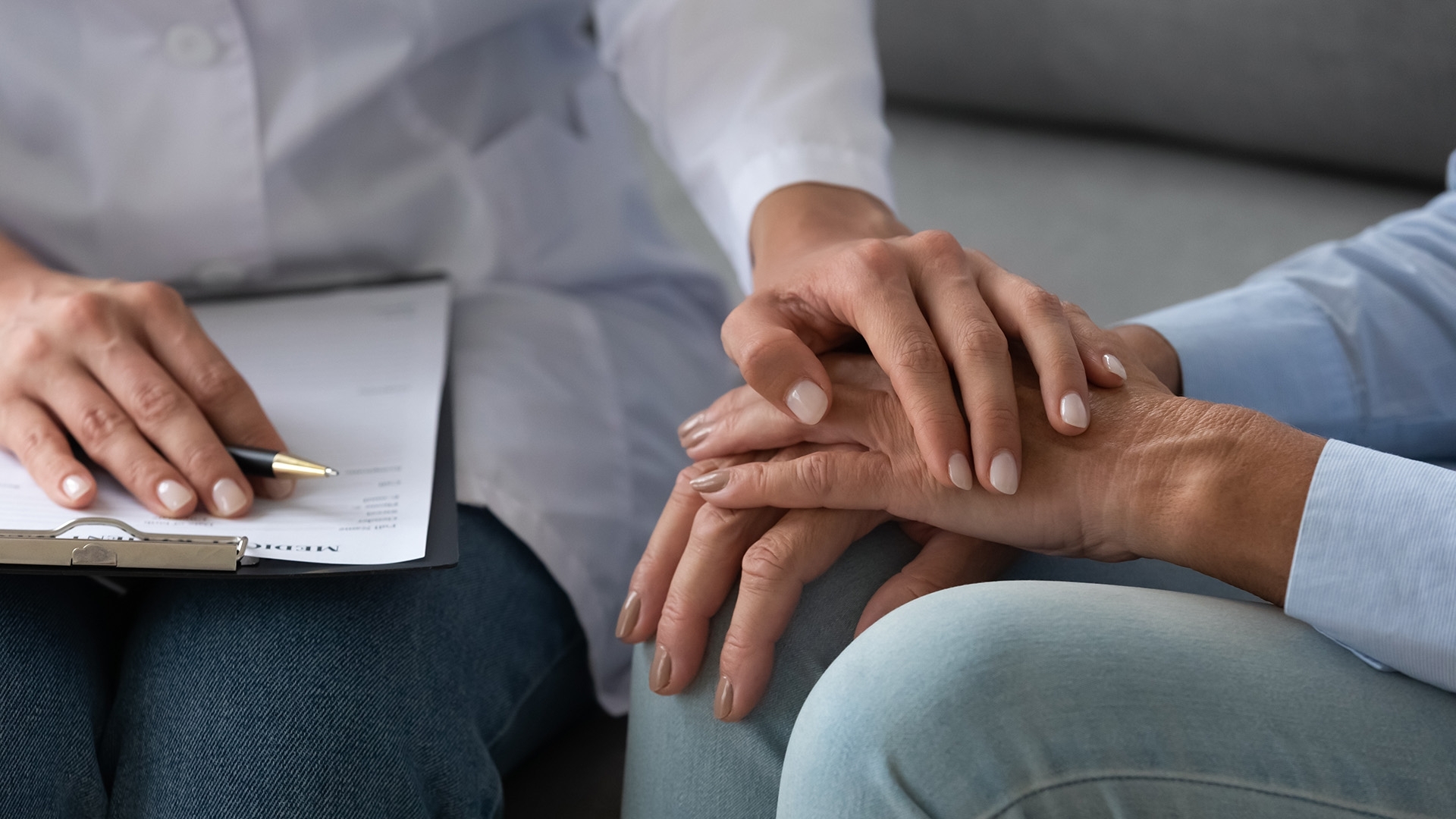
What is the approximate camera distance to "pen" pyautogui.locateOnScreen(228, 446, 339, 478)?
63 cm

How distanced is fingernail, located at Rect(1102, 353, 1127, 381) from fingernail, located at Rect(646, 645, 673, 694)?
11.1 inches

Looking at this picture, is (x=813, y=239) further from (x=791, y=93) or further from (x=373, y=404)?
(x=373, y=404)

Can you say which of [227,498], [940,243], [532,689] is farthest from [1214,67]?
[227,498]

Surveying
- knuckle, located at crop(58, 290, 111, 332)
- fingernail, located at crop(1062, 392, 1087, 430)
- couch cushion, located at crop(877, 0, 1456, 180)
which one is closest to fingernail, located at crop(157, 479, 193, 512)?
knuckle, located at crop(58, 290, 111, 332)

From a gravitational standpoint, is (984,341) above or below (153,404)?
above

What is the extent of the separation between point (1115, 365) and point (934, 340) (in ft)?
0.32

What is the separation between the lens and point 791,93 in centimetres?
88

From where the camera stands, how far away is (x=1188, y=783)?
425mm

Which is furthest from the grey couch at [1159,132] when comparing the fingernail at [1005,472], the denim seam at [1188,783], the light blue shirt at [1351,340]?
the denim seam at [1188,783]

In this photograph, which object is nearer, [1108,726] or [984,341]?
[1108,726]

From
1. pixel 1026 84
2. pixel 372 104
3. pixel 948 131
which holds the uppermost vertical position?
pixel 372 104

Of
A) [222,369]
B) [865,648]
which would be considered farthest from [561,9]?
[865,648]

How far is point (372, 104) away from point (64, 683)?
492mm

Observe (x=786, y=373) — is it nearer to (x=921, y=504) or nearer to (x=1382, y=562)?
(x=921, y=504)
